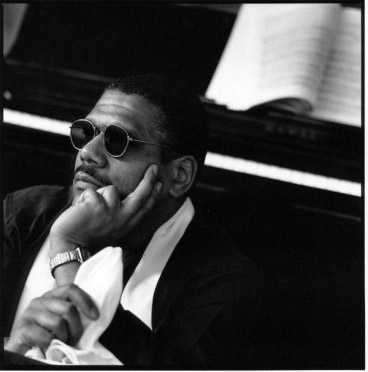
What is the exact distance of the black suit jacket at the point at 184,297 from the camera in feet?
5.06

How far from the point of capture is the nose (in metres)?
1.60

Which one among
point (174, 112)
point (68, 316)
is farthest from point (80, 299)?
point (174, 112)

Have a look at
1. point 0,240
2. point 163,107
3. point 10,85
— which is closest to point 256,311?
point 163,107

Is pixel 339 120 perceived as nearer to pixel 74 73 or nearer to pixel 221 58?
pixel 221 58

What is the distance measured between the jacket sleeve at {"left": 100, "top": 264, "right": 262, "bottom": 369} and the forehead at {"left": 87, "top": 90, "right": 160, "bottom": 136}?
368 millimetres

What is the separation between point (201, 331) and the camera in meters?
1.54

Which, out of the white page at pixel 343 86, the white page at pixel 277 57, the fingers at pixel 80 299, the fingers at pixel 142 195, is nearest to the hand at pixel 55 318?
the fingers at pixel 80 299

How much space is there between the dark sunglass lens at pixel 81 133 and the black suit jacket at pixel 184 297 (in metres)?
0.12

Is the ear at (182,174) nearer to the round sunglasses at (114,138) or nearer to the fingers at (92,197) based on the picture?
the round sunglasses at (114,138)

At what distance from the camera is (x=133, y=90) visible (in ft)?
5.52

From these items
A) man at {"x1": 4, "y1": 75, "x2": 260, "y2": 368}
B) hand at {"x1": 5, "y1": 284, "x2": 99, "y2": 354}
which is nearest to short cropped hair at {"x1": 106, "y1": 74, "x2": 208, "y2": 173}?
man at {"x1": 4, "y1": 75, "x2": 260, "y2": 368}

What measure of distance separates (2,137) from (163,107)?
0.41m

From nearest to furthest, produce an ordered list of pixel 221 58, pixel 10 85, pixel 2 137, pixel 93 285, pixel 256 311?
pixel 93 285, pixel 256 311, pixel 2 137, pixel 10 85, pixel 221 58

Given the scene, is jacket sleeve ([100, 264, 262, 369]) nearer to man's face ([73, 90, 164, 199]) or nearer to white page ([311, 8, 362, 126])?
man's face ([73, 90, 164, 199])
